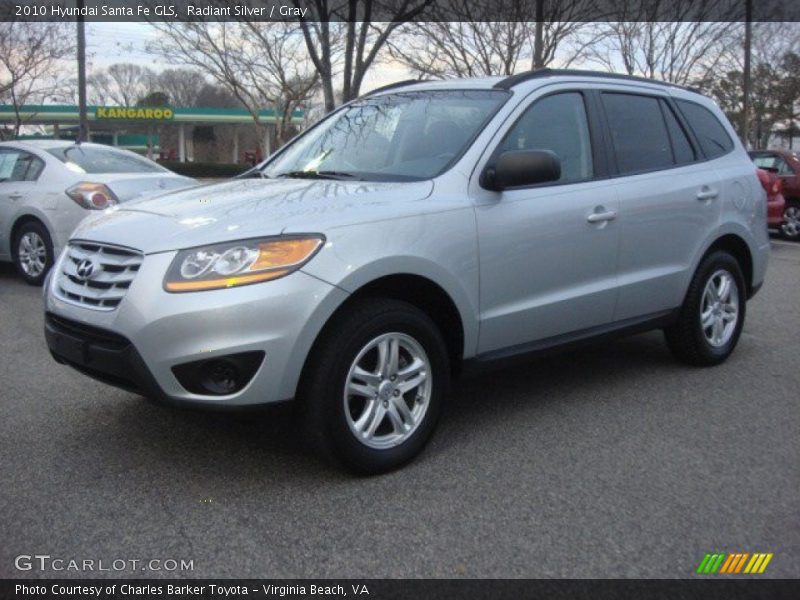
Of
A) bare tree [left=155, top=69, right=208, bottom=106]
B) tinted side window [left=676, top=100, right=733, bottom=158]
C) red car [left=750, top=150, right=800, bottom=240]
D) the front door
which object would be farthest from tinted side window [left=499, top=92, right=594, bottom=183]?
bare tree [left=155, top=69, right=208, bottom=106]

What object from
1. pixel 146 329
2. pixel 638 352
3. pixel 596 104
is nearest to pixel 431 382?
pixel 146 329

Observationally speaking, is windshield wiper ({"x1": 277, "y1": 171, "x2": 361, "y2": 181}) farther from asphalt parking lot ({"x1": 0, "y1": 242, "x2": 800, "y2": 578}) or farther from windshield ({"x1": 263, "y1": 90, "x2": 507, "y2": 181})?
asphalt parking lot ({"x1": 0, "y1": 242, "x2": 800, "y2": 578})

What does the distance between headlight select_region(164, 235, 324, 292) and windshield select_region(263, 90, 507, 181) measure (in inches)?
36.4

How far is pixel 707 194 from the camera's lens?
4.95 meters

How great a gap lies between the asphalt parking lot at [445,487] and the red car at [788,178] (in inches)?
404

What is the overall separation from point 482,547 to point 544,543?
23cm

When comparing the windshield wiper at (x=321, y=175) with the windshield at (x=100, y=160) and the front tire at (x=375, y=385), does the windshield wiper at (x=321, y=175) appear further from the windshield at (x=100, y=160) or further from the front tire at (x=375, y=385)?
the windshield at (x=100, y=160)

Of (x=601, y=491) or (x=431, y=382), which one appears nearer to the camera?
(x=601, y=491)

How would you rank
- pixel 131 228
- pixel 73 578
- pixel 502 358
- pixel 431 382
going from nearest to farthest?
pixel 73 578 → pixel 131 228 → pixel 431 382 → pixel 502 358

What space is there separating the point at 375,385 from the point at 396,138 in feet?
4.93

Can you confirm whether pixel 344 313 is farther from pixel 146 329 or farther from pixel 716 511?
pixel 716 511

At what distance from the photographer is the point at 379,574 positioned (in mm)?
2666

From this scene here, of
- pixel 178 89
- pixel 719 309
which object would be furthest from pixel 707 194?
pixel 178 89

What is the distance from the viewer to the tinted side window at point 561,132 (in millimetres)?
4113
